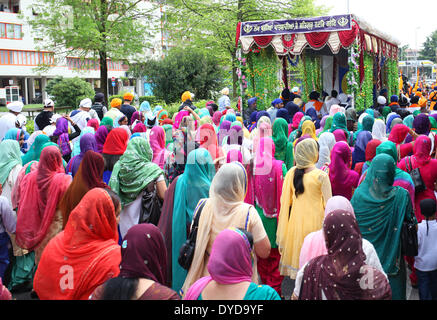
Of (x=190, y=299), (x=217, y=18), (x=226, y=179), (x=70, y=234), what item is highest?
(x=217, y=18)

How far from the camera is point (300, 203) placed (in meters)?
4.74

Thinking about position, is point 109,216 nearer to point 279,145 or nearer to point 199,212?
point 199,212

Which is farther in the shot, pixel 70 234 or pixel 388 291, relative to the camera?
pixel 70 234

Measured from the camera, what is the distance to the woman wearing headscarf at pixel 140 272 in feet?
8.24

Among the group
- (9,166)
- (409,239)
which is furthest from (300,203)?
(9,166)

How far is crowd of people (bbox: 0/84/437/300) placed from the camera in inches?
102

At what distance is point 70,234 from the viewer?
10.8 ft

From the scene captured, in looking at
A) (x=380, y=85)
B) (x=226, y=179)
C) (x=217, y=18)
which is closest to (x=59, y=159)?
(x=226, y=179)

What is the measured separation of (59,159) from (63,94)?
2934cm

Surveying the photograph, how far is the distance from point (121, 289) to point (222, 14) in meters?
22.6

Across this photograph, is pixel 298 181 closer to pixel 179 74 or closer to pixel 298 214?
pixel 298 214

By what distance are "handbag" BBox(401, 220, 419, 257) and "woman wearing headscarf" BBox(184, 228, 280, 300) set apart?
1.98m

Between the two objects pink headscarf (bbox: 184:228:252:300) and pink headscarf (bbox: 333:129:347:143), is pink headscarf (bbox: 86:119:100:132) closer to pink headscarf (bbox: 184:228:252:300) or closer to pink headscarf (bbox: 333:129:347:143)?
pink headscarf (bbox: 333:129:347:143)

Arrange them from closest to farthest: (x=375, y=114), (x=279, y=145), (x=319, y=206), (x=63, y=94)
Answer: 1. (x=319, y=206)
2. (x=279, y=145)
3. (x=375, y=114)
4. (x=63, y=94)
